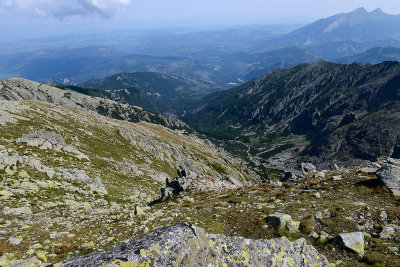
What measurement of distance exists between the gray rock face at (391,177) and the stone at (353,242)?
10.4 m

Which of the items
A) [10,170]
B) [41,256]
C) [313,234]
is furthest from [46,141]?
[313,234]

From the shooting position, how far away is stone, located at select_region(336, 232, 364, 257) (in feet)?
40.3

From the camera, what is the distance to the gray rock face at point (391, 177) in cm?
2034

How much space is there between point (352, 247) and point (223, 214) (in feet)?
31.6

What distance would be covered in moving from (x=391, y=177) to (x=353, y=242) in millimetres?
13368

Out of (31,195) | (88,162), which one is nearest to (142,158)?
(88,162)

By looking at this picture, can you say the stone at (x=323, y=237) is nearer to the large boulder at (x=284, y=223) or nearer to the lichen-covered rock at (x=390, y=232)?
the large boulder at (x=284, y=223)

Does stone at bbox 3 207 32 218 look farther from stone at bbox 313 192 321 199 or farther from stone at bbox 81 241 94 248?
stone at bbox 313 192 321 199

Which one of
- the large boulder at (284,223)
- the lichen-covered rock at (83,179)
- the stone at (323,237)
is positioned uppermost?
the stone at (323,237)

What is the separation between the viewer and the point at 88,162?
45031mm

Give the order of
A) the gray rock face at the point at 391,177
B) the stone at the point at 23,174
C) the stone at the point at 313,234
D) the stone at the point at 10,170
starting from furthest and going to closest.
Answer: the stone at the point at 23,174 → the stone at the point at 10,170 → the gray rock face at the point at 391,177 → the stone at the point at 313,234

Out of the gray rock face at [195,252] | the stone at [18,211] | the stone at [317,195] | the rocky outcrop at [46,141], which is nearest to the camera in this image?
the gray rock face at [195,252]

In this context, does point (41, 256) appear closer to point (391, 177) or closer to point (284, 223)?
point (284, 223)

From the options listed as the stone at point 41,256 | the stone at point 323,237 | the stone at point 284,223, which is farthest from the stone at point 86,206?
the stone at point 323,237
